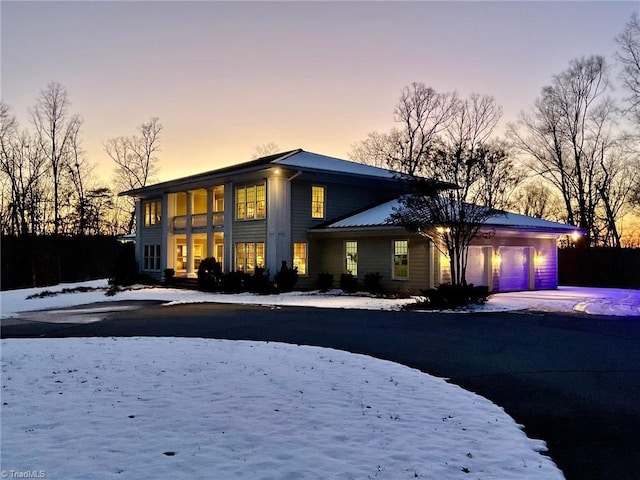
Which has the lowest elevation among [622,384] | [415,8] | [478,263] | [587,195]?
[622,384]

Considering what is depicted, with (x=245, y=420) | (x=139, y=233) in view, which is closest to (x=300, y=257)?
(x=139, y=233)

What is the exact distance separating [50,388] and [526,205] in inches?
1727

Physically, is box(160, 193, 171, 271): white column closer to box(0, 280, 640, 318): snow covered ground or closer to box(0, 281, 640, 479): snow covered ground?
box(0, 280, 640, 318): snow covered ground

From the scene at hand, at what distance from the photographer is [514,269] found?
23.0m

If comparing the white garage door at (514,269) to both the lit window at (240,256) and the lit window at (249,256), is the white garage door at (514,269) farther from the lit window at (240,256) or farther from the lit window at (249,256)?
the lit window at (240,256)

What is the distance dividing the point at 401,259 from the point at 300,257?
532 cm

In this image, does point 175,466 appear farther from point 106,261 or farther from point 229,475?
point 106,261

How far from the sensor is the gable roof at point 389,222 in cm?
2145

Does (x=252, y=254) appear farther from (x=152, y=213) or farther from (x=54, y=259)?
(x=54, y=259)

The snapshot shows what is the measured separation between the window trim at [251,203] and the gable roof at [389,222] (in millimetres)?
3065

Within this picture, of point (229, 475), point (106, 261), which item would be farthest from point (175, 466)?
point (106, 261)

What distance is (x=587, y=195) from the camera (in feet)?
114

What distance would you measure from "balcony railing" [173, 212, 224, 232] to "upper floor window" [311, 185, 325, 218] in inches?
209

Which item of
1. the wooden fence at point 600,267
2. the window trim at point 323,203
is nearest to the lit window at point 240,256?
the window trim at point 323,203
